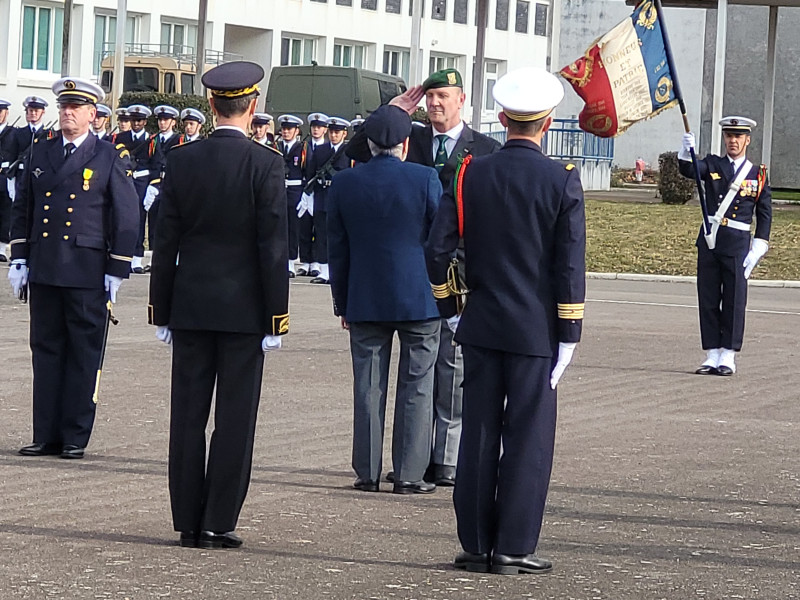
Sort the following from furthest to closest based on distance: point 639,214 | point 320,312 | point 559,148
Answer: point 559,148 < point 639,214 < point 320,312

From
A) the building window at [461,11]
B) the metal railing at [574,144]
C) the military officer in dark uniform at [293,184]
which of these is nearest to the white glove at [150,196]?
the military officer in dark uniform at [293,184]

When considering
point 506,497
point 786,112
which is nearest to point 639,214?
point 786,112

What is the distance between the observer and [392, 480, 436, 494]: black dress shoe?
857 centimetres

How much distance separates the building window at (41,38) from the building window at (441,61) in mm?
19755

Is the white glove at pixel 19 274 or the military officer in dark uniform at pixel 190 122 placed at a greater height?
the military officer in dark uniform at pixel 190 122

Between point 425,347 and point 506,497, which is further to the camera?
point 425,347

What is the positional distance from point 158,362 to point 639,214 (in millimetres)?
18526

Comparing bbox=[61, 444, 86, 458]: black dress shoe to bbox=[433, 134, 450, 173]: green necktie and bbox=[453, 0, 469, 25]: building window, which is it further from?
bbox=[453, 0, 469, 25]: building window

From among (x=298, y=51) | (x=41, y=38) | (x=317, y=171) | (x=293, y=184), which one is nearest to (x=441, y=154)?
(x=317, y=171)

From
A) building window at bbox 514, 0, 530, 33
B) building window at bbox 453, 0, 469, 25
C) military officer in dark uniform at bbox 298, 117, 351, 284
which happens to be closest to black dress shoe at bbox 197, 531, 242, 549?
military officer in dark uniform at bbox 298, 117, 351, 284

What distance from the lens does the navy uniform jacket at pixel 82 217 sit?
934 cm

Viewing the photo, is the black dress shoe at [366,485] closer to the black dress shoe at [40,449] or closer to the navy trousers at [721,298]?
the black dress shoe at [40,449]

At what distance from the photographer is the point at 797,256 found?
26.0m

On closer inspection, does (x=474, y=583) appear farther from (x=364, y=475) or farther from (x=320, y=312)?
(x=320, y=312)
